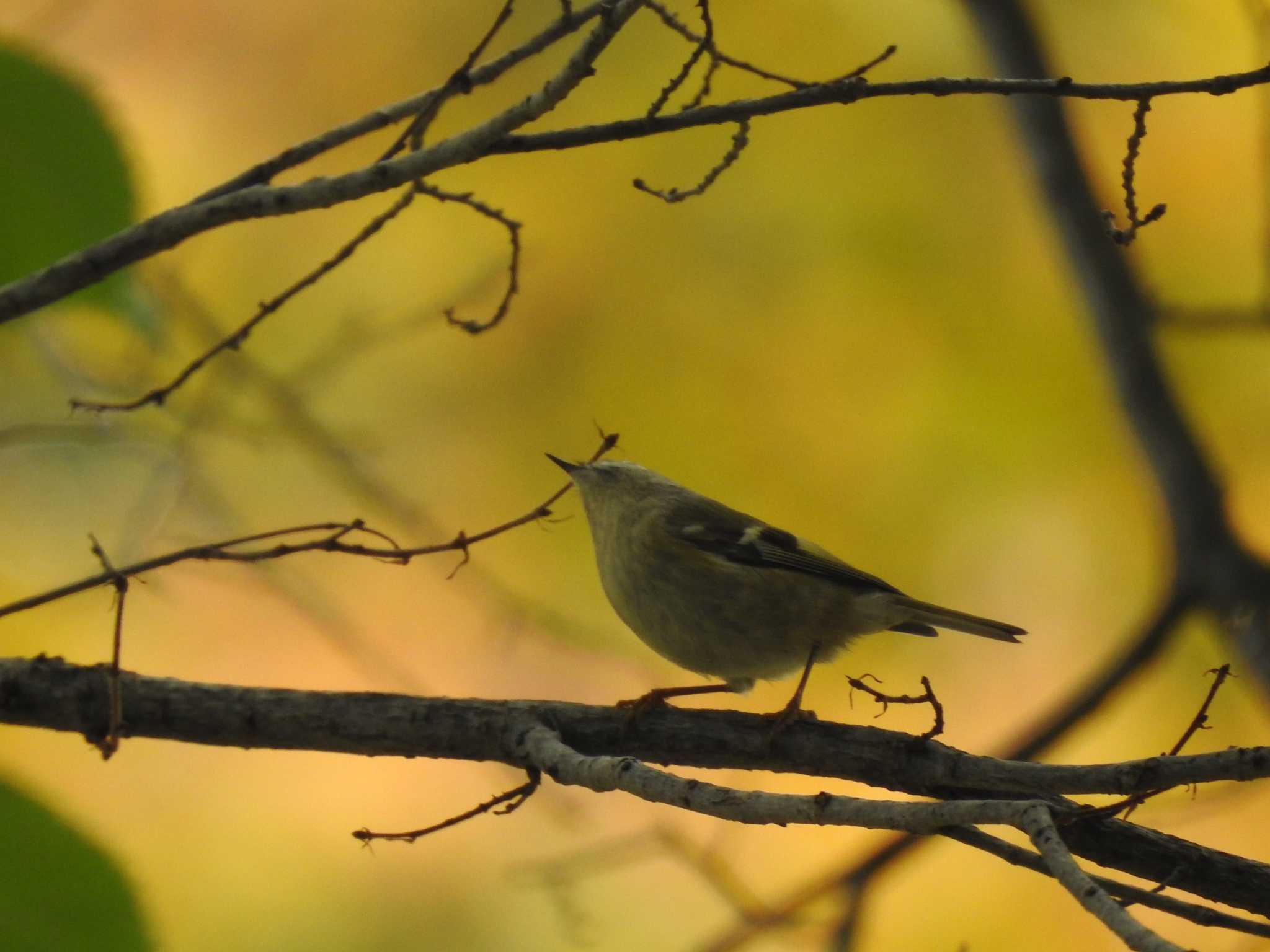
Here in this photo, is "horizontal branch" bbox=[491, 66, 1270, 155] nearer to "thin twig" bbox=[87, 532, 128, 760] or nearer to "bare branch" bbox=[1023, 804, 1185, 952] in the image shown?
"thin twig" bbox=[87, 532, 128, 760]

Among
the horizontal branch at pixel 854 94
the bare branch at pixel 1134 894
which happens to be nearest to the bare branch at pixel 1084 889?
the bare branch at pixel 1134 894

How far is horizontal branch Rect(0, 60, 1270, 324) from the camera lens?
1320mm

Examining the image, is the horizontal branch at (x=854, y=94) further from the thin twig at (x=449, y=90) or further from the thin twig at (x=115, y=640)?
the thin twig at (x=115, y=640)

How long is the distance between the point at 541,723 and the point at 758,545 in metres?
0.95

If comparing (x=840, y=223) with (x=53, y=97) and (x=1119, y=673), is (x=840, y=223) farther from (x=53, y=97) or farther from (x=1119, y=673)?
(x=53, y=97)

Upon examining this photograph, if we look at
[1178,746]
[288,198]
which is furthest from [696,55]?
[1178,746]

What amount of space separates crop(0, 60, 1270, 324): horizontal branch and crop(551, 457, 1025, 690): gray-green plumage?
1.30 meters

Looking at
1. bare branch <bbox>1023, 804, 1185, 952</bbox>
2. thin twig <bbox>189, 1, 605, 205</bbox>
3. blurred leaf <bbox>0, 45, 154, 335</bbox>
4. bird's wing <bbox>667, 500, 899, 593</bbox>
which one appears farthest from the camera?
bird's wing <bbox>667, 500, 899, 593</bbox>

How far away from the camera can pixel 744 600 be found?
99.1 inches

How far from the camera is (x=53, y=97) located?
159 cm

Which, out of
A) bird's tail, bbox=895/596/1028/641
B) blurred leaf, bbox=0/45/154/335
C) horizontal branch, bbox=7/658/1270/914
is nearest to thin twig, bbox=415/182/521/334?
blurred leaf, bbox=0/45/154/335

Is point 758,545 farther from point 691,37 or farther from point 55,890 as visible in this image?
point 55,890

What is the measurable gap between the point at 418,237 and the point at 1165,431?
7.11 feet

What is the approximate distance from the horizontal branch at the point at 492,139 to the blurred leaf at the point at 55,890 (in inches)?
20.4
